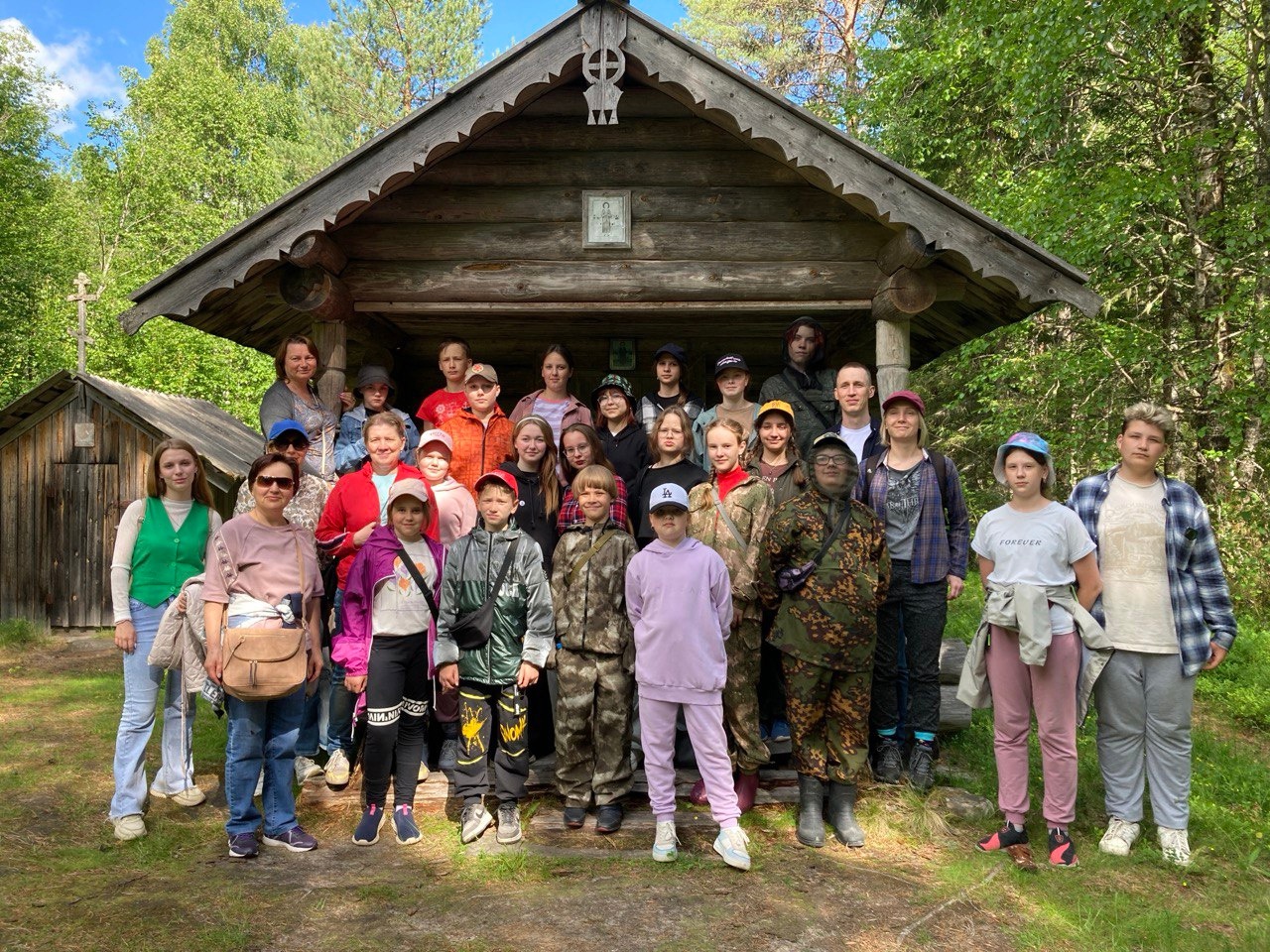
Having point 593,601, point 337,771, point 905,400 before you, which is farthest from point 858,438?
point 337,771

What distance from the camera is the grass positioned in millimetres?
3496

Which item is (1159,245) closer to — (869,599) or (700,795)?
(869,599)

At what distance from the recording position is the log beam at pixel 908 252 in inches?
210

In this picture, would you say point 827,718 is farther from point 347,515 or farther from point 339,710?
point 347,515

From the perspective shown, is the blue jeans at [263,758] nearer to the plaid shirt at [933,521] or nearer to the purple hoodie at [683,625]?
the purple hoodie at [683,625]

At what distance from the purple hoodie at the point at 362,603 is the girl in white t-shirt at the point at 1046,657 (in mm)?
2963

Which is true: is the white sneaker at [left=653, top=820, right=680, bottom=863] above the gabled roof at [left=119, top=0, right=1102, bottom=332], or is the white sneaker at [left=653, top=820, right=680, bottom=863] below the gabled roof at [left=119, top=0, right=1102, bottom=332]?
below

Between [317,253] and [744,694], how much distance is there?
154 inches

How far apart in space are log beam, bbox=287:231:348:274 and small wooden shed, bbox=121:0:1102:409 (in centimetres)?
1

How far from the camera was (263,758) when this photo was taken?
423 centimetres

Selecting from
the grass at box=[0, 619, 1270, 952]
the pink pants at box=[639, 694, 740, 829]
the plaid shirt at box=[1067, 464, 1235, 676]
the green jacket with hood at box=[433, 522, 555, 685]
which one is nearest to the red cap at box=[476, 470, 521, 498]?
the green jacket with hood at box=[433, 522, 555, 685]

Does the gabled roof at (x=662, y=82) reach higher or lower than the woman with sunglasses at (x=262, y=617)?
higher

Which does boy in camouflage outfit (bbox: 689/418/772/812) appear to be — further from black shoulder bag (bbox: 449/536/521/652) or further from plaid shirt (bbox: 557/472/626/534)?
black shoulder bag (bbox: 449/536/521/652)

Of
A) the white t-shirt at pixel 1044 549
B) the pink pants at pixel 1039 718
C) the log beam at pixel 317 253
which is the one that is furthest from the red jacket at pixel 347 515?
the pink pants at pixel 1039 718
